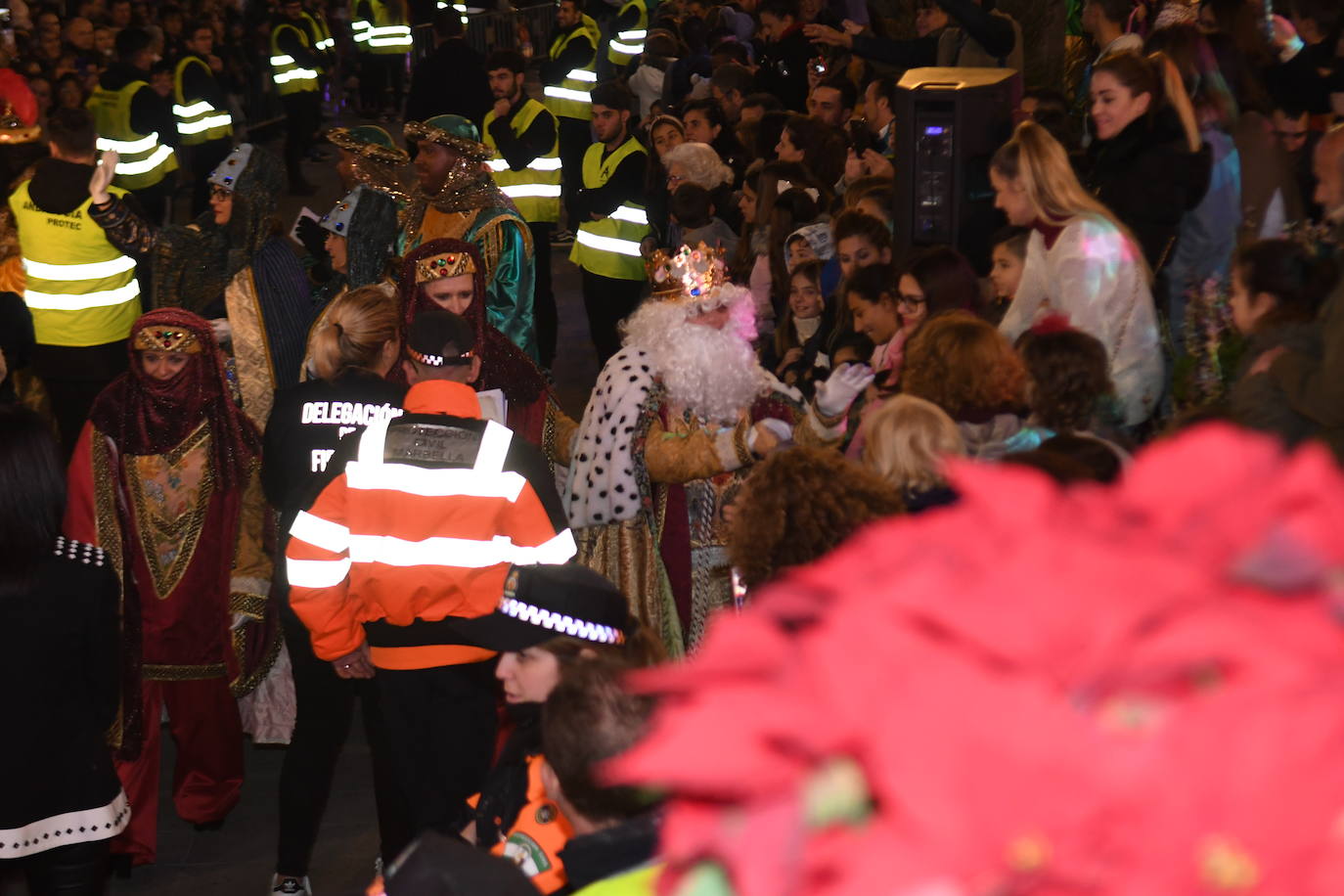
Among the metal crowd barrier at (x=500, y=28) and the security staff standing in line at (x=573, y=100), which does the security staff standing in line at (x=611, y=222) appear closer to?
the security staff standing in line at (x=573, y=100)

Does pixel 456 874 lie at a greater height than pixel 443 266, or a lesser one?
greater

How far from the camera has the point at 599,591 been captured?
3.15 meters

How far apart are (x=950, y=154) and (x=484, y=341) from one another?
1957 millimetres

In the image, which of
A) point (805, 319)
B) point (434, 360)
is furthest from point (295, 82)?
point (434, 360)

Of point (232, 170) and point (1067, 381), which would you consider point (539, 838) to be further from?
point (232, 170)

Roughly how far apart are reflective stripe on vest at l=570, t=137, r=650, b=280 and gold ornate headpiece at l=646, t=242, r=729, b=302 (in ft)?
11.5

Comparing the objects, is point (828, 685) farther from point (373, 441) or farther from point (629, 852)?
point (373, 441)

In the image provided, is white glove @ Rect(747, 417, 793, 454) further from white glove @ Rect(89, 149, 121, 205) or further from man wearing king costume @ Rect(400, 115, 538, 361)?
white glove @ Rect(89, 149, 121, 205)

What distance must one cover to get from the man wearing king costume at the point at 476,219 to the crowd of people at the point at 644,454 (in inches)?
0.8

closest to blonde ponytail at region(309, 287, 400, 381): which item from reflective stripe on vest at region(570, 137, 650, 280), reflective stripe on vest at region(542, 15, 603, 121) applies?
reflective stripe on vest at region(570, 137, 650, 280)

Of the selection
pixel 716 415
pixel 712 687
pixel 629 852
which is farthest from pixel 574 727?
pixel 716 415

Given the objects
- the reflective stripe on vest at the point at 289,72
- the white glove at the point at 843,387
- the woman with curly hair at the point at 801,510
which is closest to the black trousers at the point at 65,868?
the woman with curly hair at the point at 801,510

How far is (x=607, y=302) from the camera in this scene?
28.6 feet

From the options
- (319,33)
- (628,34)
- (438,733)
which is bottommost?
(319,33)
